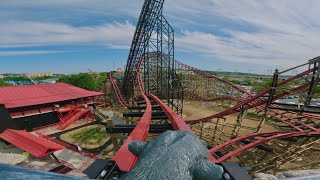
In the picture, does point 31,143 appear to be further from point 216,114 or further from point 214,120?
point 214,120

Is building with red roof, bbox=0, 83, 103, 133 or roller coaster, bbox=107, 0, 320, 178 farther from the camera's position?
building with red roof, bbox=0, 83, 103, 133

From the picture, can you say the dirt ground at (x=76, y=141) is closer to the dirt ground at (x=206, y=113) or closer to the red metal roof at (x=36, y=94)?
the red metal roof at (x=36, y=94)

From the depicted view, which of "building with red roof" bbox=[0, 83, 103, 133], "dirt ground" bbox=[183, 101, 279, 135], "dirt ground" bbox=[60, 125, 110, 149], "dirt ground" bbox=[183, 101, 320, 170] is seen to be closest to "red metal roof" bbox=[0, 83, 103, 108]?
"building with red roof" bbox=[0, 83, 103, 133]

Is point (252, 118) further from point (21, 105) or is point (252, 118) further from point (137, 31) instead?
point (21, 105)

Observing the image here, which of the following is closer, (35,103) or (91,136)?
(91,136)

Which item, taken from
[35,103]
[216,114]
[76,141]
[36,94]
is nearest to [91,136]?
[76,141]

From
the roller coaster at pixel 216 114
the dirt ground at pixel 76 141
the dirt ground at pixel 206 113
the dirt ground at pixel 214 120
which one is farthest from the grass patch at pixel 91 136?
the dirt ground at pixel 206 113

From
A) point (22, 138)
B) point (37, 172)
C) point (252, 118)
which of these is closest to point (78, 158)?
point (22, 138)

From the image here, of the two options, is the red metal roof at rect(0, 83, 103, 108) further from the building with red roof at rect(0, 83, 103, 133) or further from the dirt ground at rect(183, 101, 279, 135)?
the dirt ground at rect(183, 101, 279, 135)
